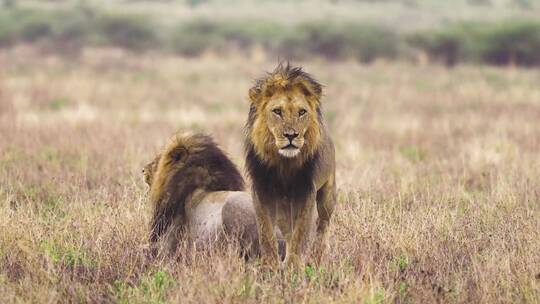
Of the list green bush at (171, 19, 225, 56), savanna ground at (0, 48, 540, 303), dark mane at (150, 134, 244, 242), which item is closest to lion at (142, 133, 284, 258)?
dark mane at (150, 134, 244, 242)

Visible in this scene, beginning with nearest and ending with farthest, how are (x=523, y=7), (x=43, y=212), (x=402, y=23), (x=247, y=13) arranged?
(x=43, y=212) < (x=402, y=23) < (x=247, y=13) < (x=523, y=7)

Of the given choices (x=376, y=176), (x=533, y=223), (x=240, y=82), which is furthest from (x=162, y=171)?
(x=240, y=82)

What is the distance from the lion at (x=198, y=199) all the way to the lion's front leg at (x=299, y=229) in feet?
0.71

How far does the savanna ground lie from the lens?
17.8 ft

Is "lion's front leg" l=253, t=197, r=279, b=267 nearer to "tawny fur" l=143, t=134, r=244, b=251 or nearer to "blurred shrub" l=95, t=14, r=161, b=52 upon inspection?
"tawny fur" l=143, t=134, r=244, b=251

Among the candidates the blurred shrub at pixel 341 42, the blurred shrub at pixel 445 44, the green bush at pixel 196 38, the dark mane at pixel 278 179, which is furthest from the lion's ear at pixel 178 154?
the green bush at pixel 196 38

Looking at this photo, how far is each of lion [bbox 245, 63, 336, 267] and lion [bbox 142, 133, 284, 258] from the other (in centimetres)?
27

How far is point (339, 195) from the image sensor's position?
8773 mm

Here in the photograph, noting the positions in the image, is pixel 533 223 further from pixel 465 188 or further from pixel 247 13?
pixel 247 13

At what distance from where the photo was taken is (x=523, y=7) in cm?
4847

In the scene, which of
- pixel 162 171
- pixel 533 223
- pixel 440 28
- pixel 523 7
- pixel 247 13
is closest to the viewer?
pixel 162 171

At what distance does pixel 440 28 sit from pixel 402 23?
2.92 metres

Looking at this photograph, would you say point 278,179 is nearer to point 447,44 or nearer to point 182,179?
point 182,179

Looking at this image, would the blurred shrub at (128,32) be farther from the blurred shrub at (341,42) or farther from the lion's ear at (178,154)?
the lion's ear at (178,154)
